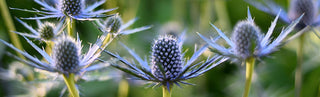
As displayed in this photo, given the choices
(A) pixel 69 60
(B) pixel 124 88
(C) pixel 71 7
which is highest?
(C) pixel 71 7

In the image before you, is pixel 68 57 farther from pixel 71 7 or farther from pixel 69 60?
pixel 71 7

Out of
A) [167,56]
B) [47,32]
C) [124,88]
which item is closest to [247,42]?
[167,56]

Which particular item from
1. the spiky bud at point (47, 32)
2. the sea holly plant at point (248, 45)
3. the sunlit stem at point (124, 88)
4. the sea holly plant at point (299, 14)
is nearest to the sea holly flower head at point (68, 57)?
the spiky bud at point (47, 32)

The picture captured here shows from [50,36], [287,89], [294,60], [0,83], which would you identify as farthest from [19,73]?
[294,60]

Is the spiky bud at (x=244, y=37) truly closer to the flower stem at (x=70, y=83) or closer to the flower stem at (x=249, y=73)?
the flower stem at (x=249, y=73)

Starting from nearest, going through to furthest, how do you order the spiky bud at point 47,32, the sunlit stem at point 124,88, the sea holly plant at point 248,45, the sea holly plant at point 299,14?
the sea holly plant at point 248,45, the spiky bud at point 47,32, the sea holly plant at point 299,14, the sunlit stem at point 124,88
